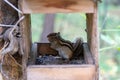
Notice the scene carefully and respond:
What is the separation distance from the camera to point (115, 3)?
1087cm

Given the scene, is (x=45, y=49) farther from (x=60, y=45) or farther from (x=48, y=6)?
(x=48, y=6)

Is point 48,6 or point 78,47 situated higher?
point 48,6

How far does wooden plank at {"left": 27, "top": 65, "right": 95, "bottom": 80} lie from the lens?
1.20 m

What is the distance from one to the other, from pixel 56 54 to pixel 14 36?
382 mm

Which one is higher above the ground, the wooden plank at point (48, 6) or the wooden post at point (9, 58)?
the wooden plank at point (48, 6)

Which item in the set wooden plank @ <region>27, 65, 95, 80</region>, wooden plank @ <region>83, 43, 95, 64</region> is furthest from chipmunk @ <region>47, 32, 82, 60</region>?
wooden plank @ <region>27, 65, 95, 80</region>

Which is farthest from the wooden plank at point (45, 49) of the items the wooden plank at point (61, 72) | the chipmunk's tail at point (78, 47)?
the wooden plank at point (61, 72)

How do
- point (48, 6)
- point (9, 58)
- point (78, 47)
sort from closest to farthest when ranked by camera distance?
point (48, 6)
point (9, 58)
point (78, 47)

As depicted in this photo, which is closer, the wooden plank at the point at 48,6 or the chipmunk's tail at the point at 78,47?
the wooden plank at the point at 48,6

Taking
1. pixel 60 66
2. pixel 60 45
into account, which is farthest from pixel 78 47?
pixel 60 66

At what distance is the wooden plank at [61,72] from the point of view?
120cm

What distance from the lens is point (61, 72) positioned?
1201 millimetres

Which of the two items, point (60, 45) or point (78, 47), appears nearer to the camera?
point (60, 45)

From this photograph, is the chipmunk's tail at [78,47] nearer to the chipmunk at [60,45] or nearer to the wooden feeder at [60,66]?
the chipmunk at [60,45]
